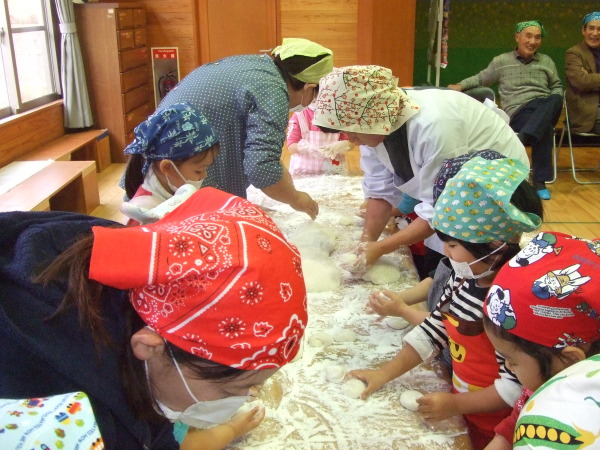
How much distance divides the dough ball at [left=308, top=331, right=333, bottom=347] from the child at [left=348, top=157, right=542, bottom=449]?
15cm

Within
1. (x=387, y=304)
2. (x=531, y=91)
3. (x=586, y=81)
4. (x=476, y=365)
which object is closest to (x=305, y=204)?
(x=387, y=304)

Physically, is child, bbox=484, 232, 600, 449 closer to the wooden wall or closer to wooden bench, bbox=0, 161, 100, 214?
wooden bench, bbox=0, 161, 100, 214

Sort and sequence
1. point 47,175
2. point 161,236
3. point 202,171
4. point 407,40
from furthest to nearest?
point 407,40
point 47,175
point 202,171
point 161,236

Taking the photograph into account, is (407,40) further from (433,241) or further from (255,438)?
(255,438)

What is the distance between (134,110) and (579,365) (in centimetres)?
529

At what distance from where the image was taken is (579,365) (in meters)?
0.81

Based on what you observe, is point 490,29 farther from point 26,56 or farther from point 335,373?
point 335,373

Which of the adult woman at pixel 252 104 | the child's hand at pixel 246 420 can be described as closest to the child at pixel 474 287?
the child's hand at pixel 246 420

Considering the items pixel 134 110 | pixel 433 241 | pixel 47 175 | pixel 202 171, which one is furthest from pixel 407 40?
pixel 202 171

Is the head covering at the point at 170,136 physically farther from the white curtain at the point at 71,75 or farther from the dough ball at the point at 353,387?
the white curtain at the point at 71,75

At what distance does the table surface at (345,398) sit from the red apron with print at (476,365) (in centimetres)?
6

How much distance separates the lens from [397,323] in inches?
59.9

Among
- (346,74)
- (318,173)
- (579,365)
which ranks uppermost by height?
(346,74)

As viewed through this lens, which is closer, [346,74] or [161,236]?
[161,236]
